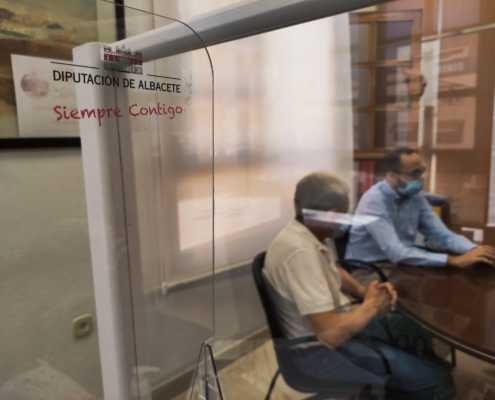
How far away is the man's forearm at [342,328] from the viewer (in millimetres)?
1382

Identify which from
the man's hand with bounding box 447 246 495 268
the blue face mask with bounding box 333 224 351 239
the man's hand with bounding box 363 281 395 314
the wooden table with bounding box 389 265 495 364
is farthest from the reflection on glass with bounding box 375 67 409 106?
the man's hand with bounding box 363 281 395 314

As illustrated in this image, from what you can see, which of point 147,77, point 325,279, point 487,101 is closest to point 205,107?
point 147,77

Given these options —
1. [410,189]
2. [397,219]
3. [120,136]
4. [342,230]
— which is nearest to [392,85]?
[410,189]

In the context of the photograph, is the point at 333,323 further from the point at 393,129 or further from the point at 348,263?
the point at 393,129

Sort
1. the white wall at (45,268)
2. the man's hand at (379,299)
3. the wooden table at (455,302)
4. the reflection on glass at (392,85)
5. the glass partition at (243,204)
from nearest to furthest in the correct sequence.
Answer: the glass partition at (243,204)
the white wall at (45,268)
the wooden table at (455,302)
the man's hand at (379,299)
the reflection on glass at (392,85)

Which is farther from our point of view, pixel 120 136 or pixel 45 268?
pixel 45 268

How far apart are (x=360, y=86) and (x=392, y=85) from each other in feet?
0.67

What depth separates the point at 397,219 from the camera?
211 centimetres

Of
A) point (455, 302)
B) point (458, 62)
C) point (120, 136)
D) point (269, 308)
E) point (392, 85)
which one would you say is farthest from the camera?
point (392, 85)

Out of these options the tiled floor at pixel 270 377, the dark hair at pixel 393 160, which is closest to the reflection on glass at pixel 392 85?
the dark hair at pixel 393 160

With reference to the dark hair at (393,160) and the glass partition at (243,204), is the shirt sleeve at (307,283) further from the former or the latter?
the dark hair at (393,160)

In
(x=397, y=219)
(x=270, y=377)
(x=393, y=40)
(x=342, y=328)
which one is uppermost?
(x=393, y=40)

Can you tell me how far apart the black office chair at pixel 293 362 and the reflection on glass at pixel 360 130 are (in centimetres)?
145

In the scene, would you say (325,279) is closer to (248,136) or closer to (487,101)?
(248,136)
